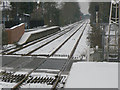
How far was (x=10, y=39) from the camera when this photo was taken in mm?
21797

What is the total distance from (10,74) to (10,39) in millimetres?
11725

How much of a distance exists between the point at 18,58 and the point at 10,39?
7.61m

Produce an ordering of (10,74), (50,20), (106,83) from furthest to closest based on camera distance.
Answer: (50,20) → (10,74) → (106,83)

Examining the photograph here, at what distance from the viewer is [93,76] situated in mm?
8492

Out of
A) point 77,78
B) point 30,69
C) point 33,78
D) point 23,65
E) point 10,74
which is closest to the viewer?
point 77,78

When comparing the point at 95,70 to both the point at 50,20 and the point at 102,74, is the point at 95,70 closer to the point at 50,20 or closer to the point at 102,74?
the point at 102,74

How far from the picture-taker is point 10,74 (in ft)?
34.3

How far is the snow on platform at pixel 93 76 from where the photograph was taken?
24.8 ft

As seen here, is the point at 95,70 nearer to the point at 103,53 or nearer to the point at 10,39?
the point at 103,53

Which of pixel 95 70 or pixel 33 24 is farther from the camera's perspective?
→ pixel 33 24

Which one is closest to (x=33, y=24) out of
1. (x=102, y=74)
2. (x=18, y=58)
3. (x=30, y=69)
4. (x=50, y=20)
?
(x=50, y=20)

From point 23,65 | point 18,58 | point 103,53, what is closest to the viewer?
point 23,65

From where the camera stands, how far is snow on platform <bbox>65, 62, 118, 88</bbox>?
7.55 meters

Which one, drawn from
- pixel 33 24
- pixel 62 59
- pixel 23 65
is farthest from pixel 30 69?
pixel 33 24
